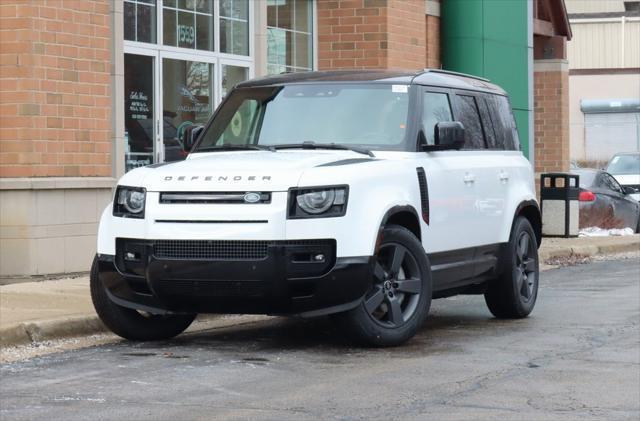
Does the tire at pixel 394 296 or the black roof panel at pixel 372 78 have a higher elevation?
the black roof panel at pixel 372 78

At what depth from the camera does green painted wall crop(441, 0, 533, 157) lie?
22.8 meters

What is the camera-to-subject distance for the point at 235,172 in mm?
9055

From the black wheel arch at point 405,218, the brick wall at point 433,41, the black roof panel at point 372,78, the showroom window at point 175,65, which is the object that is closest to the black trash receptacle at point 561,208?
the brick wall at point 433,41

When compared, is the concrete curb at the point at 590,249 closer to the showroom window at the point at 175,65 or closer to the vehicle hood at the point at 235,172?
the showroom window at the point at 175,65

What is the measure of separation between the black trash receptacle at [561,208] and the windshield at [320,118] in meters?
11.5

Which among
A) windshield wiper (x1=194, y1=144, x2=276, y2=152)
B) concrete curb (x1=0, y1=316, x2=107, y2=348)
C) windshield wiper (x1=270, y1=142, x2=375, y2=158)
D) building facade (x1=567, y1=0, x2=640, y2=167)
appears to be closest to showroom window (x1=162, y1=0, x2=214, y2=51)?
windshield wiper (x1=194, y1=144, x2=276, y2=152)

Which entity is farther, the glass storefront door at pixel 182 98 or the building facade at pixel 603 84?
the building facade at pixel 603 84

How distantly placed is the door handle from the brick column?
16758mm

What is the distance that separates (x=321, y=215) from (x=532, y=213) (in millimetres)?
3568

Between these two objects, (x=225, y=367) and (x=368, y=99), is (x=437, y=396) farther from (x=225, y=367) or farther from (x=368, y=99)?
(x=368, y=99)

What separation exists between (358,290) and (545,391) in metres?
1.65

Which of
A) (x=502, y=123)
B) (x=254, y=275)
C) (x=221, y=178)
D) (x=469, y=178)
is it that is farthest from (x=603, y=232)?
(x=254, y=275)

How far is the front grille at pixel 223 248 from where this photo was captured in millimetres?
8812

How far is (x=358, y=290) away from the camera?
8938mm
